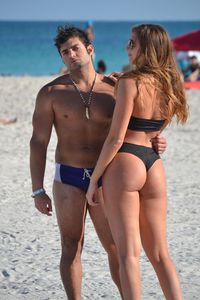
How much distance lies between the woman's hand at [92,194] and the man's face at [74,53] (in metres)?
0.77

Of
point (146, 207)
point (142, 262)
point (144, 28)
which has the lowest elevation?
point (142, 262)

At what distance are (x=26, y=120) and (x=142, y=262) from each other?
9.18m

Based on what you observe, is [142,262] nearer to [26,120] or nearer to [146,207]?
[146,207]

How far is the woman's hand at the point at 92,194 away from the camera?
430cm

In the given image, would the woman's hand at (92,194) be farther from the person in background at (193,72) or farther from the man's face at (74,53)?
the person in background at (193,72)

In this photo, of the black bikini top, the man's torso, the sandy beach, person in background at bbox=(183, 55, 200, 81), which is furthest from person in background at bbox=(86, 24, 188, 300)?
person in background at bbox=(183, 55, 200, 81)

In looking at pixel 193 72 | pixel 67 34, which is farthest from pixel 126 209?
pixel 193 72

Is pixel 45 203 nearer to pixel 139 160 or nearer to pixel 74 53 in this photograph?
pixel 139 160

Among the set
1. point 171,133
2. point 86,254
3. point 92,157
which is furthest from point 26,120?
point 92,157

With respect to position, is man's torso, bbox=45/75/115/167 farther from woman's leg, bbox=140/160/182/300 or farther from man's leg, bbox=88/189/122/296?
woman's leg, bbox=140/160/182/300

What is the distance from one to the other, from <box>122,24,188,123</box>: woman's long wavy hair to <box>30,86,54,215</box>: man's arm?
2.13ft

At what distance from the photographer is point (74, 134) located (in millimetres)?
4633

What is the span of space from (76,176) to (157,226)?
0.62 meters

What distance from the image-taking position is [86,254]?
6.26 meters
